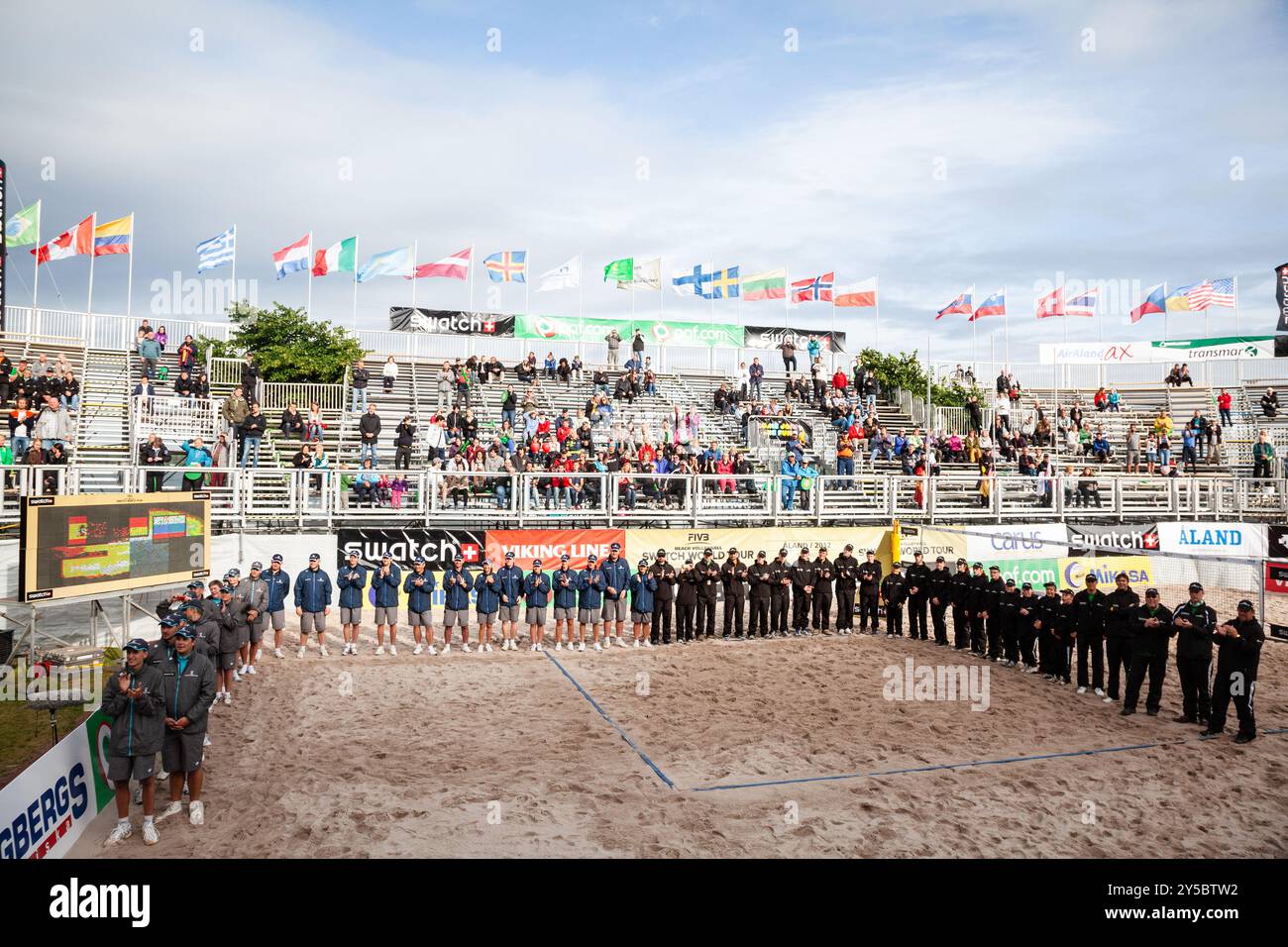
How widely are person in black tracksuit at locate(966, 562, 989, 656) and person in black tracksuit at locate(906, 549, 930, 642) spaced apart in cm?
124

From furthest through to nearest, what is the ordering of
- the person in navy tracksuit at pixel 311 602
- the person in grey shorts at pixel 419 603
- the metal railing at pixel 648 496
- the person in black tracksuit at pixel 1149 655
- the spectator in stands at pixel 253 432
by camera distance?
1. the spectator in stands at pixel 253 432
2. the metal railing at pixel 648 496
3. the person in grey shorts at pixel 419 603
4. the person in navy tracksuit at pixel 311 602
5. the person in black tracksuit at pixel 1149 655

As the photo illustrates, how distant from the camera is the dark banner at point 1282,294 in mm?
35469

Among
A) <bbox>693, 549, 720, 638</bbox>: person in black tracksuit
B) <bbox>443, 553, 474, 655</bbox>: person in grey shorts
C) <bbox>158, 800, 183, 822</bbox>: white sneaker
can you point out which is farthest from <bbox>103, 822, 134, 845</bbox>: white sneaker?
<bbox>693, 549, 720, 638</bbox>: person in black tracksuit

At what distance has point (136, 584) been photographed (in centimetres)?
1281

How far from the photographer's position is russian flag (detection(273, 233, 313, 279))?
29562 mm

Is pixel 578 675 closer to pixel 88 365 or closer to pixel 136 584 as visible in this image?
pixel 136 584

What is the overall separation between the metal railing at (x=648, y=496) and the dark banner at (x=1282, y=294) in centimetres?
1495

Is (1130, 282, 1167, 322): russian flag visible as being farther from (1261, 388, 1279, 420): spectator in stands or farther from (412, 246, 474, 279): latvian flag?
(412, 246, 474, 279): latvian flag

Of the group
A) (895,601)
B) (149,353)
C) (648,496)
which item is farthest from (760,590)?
(149,353)

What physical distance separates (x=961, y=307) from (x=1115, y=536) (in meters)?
15.1

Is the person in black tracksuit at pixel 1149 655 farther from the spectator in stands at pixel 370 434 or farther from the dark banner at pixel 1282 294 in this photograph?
the dark banner at pixel 1282 294

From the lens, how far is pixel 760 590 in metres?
17.2

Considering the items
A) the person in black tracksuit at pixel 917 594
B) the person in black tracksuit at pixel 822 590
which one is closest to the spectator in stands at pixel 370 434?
the person in black tracksuit at pixel 822 590
